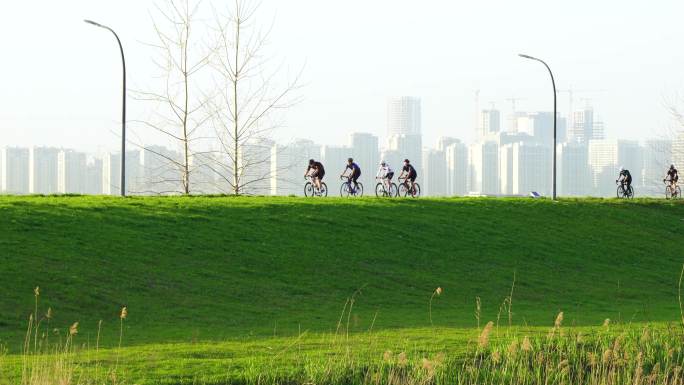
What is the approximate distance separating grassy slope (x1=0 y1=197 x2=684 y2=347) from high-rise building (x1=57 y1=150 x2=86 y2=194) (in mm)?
123956

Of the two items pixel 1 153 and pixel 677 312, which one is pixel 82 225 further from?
pixel 1 153

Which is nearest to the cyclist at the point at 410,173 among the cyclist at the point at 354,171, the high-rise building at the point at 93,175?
the cyclist at the point at 354,171

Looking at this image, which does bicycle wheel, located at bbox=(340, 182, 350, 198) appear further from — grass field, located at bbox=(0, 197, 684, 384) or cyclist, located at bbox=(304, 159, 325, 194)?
grass field, located at bbox=(0, 197, 684, 384)

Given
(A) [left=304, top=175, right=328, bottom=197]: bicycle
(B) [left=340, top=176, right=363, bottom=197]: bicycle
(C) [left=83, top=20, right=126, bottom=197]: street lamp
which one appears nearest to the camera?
(C) [left=83, top=20, right=126, bottom=197]: street lamp

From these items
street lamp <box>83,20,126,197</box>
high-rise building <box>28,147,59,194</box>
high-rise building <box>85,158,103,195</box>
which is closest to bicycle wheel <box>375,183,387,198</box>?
street lamp <box>83,20,126,197</box>

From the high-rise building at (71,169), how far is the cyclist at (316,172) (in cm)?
11482

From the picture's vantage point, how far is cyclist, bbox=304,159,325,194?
158 ft

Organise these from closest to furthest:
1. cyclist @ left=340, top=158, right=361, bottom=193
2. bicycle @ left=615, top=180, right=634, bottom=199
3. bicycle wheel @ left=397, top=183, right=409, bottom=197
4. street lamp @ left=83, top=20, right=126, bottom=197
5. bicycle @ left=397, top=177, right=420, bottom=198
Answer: street lamp @ left=83, top=20, right=126, bottom=197, cyclist @ left=340, top=158, right=361, bottom=193, bicycle @ left=397, top=177, right=420, bottom=198, bicycle wheel @ left=397, top=183, right=409, bottom=197, bicycle @ left=615, top=180, right=634, bottom=199

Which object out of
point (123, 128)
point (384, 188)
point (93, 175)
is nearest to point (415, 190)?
point (384, 188)

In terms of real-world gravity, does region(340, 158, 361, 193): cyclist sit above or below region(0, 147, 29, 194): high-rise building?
below

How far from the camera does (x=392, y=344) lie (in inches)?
729

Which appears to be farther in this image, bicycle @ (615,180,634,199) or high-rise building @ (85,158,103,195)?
high-rise building @ (85,158,103,195)

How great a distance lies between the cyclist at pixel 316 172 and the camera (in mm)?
48062

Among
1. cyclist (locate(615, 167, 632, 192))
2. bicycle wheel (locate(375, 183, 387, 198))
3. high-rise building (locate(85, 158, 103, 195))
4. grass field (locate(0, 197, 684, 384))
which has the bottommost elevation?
grass field (locate(0, 197, 684, 384))
